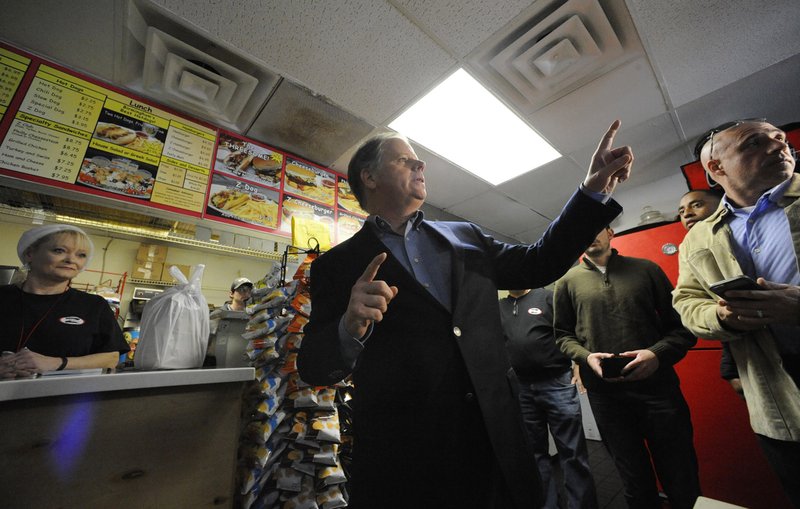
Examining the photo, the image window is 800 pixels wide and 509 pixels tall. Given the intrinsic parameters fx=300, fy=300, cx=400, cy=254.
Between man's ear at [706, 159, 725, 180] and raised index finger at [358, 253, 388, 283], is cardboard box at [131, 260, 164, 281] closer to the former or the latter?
raised index finger at [358, 253, 388, 283]

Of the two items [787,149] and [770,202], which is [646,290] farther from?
[787,149]

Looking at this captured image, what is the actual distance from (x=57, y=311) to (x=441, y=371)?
2157 mm

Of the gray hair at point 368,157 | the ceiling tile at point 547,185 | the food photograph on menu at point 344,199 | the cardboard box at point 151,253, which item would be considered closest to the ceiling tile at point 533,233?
the ceiling tile at point 547,185

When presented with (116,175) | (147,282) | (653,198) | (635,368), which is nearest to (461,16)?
(635,368)

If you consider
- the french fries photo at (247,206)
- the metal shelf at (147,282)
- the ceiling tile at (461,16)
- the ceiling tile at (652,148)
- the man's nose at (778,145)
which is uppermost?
the ceiling tile at (652,148)

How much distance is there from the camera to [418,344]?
0.87 metres

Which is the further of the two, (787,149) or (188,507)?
(787,149)

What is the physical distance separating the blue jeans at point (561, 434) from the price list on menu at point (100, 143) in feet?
9.67

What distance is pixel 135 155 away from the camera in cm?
208

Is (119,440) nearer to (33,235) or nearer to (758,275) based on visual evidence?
(33,235)

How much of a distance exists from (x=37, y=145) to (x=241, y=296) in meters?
2.25

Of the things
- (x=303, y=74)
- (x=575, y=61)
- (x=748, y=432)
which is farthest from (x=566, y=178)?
(x=303, y=74)

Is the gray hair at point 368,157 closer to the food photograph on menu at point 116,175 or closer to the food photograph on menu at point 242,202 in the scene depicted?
the food photograph on menu at point 242,202

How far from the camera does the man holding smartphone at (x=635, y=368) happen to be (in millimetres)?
1568
